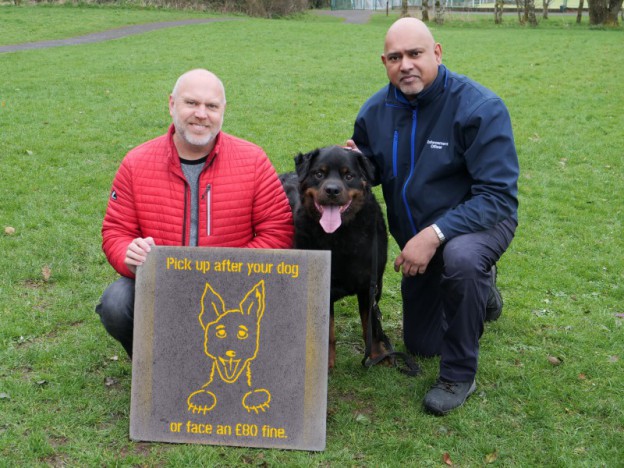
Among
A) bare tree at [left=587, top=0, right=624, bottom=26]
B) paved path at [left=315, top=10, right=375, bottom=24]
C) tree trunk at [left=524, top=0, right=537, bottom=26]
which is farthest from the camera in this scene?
paved path at [left=315, top=10, right=375, bottom=24]

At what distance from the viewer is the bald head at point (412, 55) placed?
12.2ft

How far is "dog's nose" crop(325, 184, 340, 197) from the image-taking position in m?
3.66

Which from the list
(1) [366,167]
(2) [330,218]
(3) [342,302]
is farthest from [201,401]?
(3) [342,302]

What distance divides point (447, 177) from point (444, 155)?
153 mm

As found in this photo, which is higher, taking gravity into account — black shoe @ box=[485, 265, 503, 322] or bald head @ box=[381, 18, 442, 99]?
bald head @ box=[381, 18, 442, 99]

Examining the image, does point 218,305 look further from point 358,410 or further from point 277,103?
point 277,103

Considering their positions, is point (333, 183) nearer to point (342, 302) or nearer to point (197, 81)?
point (197, 81)

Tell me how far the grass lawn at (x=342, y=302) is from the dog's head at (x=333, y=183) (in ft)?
3.51

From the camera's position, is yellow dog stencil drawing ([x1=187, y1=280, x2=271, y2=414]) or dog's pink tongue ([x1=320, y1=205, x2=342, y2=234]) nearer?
yellow dog stencil drawing ([x1=187, y1=280, x2=271, y2=414])

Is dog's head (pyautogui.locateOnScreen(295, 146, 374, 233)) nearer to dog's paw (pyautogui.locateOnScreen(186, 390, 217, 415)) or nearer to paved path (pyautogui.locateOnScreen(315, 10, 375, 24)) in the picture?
dog's paw (pyautogui.locateOnScreen(186, 390, 217, 415))

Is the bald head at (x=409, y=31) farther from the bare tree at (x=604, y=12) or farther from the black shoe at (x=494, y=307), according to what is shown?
the bare tree at (x=604, y=12)

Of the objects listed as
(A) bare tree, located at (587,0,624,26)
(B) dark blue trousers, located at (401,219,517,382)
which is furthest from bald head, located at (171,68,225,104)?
(A) bare tree, located at (587,0,624,26)

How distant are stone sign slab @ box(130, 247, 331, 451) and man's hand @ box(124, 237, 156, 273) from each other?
35mm

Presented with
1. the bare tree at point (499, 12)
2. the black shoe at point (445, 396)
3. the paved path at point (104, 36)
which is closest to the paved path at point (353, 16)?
the bare tree at point (499, 12)
